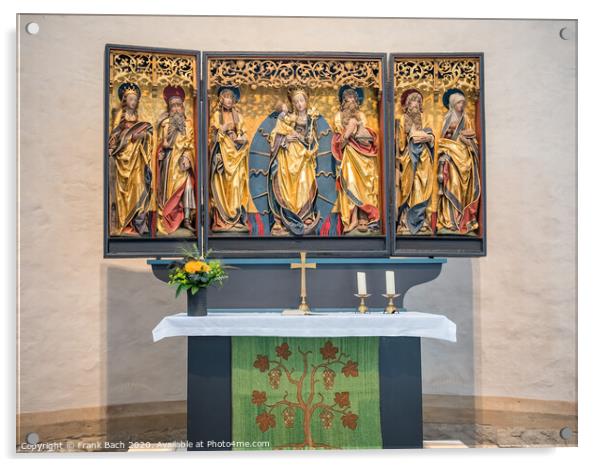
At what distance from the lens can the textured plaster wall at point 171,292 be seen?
5.91 meters

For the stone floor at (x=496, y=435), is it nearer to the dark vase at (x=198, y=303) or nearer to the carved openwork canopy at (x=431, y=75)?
the dark vase at (x=198, y=303)

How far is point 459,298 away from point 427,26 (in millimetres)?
2227

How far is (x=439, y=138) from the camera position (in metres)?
5.95

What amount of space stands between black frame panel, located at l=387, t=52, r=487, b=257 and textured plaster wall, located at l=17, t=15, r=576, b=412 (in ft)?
0.72

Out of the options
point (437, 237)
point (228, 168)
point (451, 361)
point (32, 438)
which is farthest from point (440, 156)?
point (32, 438)

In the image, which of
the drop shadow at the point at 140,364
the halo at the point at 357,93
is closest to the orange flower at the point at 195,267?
the drop shadow at the point at 140,364

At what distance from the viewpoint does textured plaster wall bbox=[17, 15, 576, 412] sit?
19.4 feet

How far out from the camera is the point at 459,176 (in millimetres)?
5902

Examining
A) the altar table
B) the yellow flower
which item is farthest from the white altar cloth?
the yellow flower

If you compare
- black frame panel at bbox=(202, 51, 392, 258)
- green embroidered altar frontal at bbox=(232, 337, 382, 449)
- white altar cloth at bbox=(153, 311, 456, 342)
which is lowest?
green embroidered altar frontal at bbox=(232, 337, 382, 449)

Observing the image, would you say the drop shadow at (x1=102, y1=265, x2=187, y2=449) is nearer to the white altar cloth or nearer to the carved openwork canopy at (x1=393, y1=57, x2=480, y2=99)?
the white altar cloth

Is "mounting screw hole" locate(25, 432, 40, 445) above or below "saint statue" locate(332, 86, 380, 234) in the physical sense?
below

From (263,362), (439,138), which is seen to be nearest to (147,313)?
(263,362)

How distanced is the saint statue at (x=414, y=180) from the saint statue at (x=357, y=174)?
0.58ft
